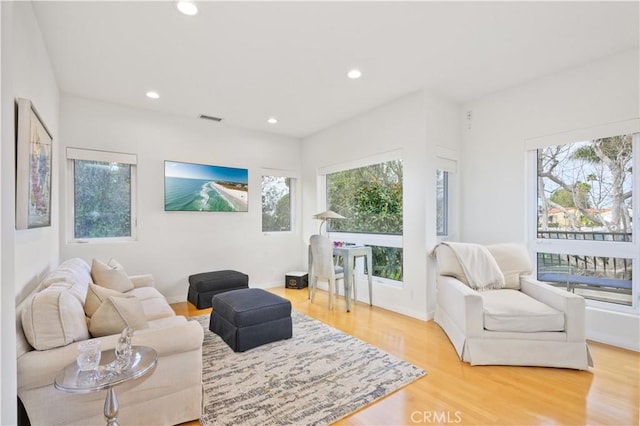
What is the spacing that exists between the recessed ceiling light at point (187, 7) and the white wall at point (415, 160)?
8.26 ft

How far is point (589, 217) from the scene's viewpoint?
10.0 feet

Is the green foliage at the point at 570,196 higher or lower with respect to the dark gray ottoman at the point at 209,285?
higher

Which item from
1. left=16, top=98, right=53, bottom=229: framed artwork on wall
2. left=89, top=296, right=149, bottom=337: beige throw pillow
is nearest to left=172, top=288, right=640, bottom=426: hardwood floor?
left=89, top=296, right=149, bottom=337: beige throw pillow

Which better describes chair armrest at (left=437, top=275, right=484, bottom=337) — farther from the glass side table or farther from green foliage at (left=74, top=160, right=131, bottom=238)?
green foliage at (left=74, top=160, right=131, bottom=238)

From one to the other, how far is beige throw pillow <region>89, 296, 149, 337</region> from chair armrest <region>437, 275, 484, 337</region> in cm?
236

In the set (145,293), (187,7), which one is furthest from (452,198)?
(145,293)

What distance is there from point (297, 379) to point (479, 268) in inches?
79.9

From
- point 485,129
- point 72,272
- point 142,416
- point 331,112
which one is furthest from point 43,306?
point 485,129

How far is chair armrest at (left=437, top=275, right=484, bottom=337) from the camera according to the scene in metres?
2.47

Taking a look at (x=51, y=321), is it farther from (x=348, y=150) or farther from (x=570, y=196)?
(x=570, y=196)

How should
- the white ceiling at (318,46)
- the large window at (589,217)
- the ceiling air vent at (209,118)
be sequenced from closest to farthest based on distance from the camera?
the white ceiling at (318,46) < the large window at (589,217) < the ceiling air vent at (209,118)

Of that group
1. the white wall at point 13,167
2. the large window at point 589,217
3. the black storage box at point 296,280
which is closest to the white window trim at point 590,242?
the large window at point 589,217

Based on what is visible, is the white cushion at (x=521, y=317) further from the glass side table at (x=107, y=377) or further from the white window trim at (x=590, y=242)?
the glass side table at (x=107, y=377)

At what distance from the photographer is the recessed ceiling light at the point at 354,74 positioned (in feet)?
10.2
